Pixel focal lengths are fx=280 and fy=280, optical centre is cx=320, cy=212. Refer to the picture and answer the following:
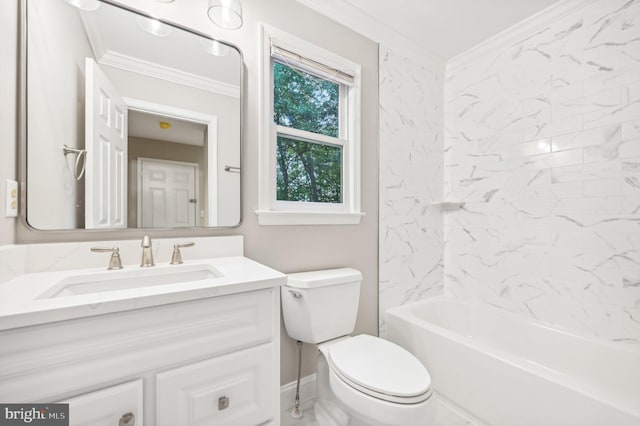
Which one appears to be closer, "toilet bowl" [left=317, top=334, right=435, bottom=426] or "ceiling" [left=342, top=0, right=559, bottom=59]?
"toilet bowl" [left=317, top=334, right=435, bottom=426]

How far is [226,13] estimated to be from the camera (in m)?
1.32

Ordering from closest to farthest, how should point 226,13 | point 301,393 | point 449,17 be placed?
point 226,13 → point 301,393 → point 449,17

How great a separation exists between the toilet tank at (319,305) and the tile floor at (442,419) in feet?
1.52

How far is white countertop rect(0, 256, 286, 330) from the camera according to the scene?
0.62 m

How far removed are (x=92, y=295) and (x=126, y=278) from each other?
15.0 inches

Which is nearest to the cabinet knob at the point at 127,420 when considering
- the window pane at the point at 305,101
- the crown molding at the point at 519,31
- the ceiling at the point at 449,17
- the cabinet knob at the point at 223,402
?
the cabinet knob at the point at 223,402

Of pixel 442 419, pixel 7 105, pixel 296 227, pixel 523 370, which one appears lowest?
pixel 442 419

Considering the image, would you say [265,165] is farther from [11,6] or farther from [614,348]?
[614,348]

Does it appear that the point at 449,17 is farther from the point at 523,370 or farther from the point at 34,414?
the point at 34,414

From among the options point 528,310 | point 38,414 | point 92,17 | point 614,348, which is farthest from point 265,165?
point 614,348

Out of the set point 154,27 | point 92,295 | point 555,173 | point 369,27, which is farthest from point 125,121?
point 555,173

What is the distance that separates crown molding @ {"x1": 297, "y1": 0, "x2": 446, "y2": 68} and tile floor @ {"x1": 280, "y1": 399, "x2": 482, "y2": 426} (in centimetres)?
236

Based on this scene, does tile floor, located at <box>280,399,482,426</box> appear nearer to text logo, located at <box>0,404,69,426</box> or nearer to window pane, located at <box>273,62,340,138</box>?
text logo, located at <box>0,404,69,426</box>

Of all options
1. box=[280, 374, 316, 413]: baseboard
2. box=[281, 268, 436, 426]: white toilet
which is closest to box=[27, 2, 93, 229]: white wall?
box=[281, 268, 436, 426]: white toilet
